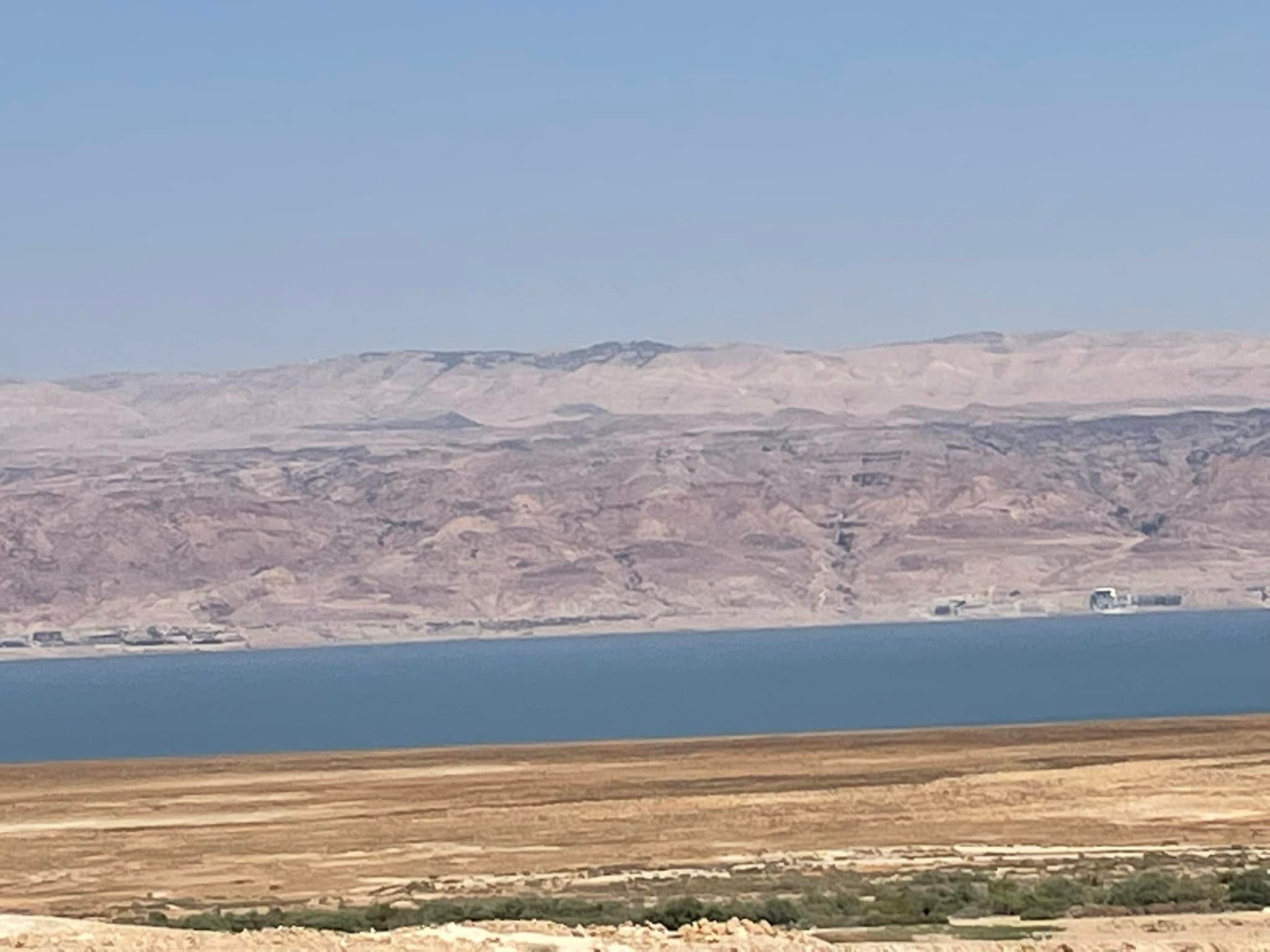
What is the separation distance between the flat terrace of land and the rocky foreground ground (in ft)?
33.0

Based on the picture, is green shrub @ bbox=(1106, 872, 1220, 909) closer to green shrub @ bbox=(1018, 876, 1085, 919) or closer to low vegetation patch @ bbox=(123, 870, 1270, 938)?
low vegetation patch @ bbox=(123, 870, 1270, 938)

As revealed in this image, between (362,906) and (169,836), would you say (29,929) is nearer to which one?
(362,906)

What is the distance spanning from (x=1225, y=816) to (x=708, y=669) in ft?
467

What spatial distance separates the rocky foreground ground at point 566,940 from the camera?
908 inches

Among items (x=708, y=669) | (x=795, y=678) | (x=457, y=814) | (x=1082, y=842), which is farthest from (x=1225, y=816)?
(x=708, y=669)

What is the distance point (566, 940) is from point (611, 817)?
27.7 meters

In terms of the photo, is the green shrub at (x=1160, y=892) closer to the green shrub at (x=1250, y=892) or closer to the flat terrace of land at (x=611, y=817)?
the green shrub at (x=1250, y=892)

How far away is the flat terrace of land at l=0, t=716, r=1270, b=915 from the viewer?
131ft

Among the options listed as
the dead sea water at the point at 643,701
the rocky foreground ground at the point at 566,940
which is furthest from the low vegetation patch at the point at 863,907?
the dead sea water at the point at 643,701

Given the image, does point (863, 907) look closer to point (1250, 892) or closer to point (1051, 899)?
point (1051, 899)

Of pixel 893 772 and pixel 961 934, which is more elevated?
pixel 961 934

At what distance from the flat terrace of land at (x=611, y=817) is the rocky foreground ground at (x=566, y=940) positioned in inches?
→ 396

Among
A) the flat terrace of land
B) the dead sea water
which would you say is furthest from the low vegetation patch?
the dead sea water

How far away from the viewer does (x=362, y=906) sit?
33844mm
